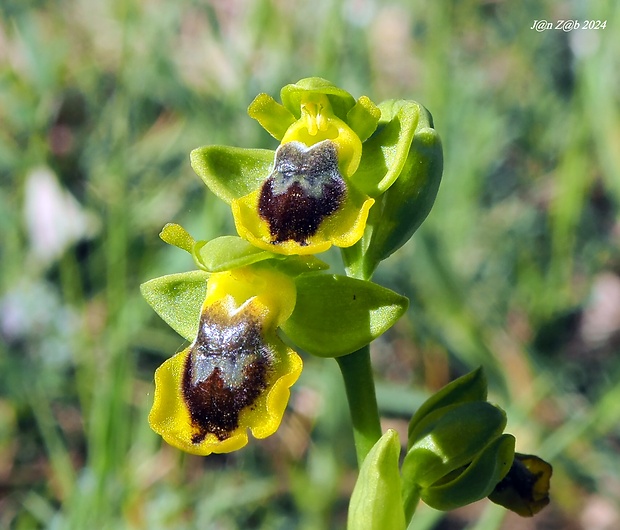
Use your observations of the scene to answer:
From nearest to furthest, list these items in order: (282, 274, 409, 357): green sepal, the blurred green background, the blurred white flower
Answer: (282, 274, 409, 357): green sepal, the blurred green background, the blurred white flower

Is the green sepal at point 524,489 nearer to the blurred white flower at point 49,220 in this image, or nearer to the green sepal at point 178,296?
the green sepal at point 178,296

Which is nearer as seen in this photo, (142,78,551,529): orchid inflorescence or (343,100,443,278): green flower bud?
(142,78,551,529): orchid inflorescence

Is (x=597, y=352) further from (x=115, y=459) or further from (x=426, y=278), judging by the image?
(x=115, y=459)

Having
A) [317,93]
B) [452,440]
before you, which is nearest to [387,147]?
[317,93]

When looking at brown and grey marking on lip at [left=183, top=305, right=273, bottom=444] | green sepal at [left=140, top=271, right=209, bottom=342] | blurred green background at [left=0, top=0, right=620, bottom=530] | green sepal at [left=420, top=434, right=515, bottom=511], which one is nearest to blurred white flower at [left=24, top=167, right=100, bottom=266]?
blurred green background at [left=0, top=0, right=620, bottom=530]

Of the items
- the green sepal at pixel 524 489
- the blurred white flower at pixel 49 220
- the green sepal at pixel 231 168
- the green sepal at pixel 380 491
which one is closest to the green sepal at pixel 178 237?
the green sepal at pixel 231 168

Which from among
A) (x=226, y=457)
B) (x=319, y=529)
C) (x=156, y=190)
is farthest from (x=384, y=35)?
(x=319, y=529)

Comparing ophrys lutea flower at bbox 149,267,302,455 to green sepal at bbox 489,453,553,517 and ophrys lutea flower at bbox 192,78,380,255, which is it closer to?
ophrys lutea flower at bbox 192,78,380,255
